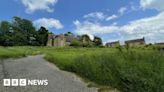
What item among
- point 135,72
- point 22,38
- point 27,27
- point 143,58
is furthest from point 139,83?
point 27,27

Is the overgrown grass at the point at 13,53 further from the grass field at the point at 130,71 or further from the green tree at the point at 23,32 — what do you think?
the green tree at the point at 23,32

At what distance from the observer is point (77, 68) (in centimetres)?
1614

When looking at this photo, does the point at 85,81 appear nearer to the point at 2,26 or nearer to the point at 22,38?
the point at 22,38

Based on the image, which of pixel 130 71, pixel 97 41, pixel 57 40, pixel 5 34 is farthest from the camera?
pixel 57 40

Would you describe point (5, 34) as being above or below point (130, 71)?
above

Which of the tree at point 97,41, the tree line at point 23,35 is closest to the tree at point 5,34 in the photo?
the tree line at point 23,35

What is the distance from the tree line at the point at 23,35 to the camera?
99.9 m

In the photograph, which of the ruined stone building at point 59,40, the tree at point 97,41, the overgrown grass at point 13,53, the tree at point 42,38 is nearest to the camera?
the overgrown grass at point 13,53

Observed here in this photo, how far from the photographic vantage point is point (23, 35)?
103000mm

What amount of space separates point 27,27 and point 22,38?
968cm

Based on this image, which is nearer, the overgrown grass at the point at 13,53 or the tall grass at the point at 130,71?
the tall grass at the point at 130,71

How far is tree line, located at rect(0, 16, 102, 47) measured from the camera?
328ft

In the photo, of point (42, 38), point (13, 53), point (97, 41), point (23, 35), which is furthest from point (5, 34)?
point (13, 53)

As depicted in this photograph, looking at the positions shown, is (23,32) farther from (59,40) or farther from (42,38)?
(59,40)
